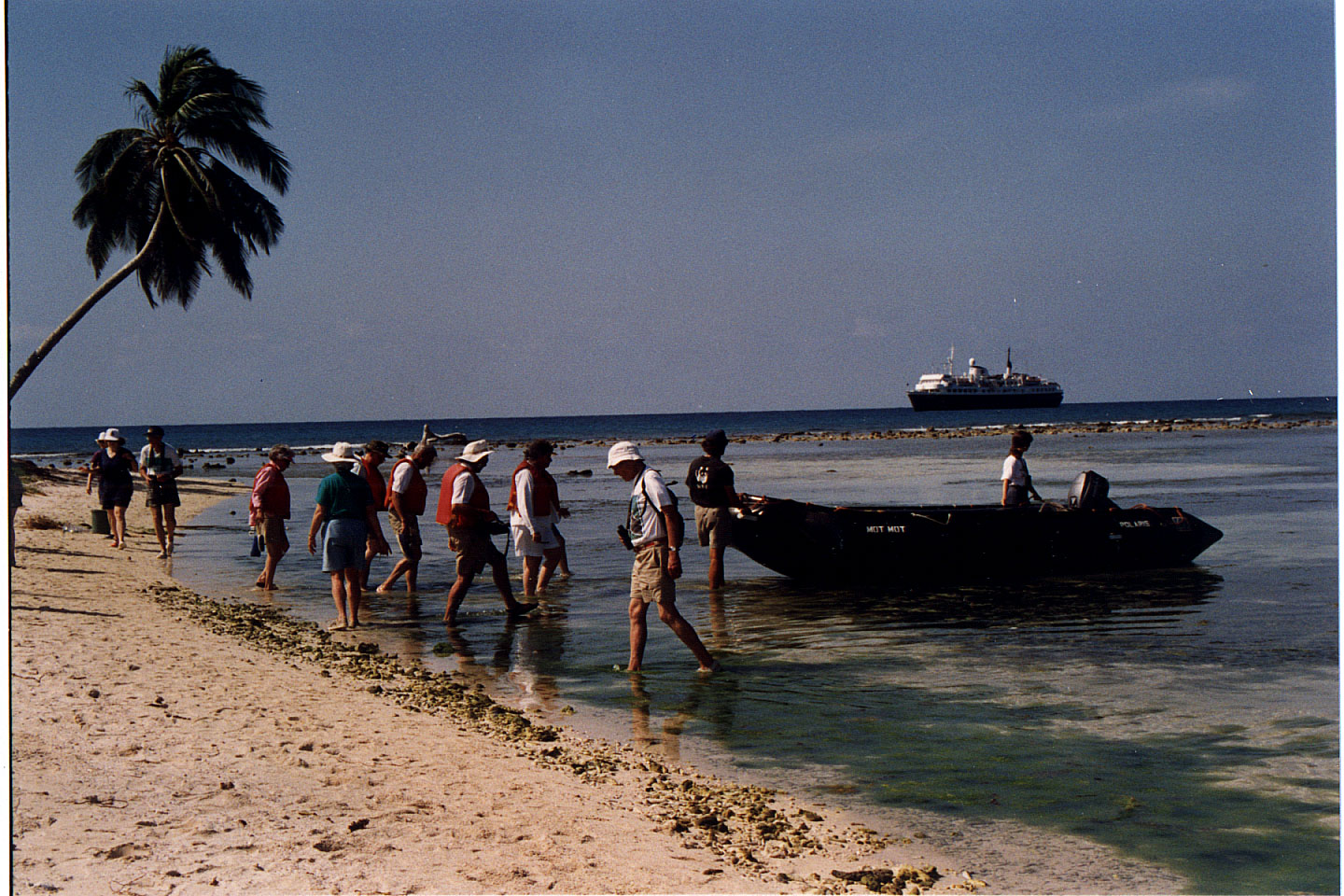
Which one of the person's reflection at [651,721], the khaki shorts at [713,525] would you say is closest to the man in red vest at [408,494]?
the khaki shorts at [713,525]

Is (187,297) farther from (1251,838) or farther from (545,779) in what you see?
(1251,838)

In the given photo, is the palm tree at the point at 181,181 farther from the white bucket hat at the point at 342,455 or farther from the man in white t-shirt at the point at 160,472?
the white bucket hat at the point at 342,455

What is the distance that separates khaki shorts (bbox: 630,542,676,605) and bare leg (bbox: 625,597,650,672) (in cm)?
24

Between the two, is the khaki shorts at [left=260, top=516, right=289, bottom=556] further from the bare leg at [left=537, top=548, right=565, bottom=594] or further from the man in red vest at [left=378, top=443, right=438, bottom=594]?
the bare leg at [left=537, top=548, right=565, bottom=594]

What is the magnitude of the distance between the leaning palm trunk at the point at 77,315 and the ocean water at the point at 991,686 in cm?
548

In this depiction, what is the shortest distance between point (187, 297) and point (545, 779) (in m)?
20.5

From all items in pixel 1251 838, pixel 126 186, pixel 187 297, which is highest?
pixel 126 186

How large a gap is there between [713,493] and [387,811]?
6648 mm

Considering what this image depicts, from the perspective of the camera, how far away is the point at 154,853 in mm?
4480

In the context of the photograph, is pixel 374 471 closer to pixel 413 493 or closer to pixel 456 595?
pixel 413 493

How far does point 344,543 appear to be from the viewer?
962cm

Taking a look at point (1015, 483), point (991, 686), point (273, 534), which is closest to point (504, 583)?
point (273, 534)

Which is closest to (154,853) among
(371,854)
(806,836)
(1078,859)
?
(371,854)

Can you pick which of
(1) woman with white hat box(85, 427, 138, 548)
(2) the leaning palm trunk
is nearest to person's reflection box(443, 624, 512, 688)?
(1) woman with white hat box(85, 427, 138, 548)
